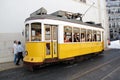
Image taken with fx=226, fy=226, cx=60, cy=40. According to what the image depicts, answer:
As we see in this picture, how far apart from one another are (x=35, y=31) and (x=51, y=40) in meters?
1.13

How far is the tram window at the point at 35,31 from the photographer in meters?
13.7

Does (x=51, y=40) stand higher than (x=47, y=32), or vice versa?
(x=47, y=32)

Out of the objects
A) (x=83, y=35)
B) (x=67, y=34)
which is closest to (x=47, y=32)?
(x=67, y=34)

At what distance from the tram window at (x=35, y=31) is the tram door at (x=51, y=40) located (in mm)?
435

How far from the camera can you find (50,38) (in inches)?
546

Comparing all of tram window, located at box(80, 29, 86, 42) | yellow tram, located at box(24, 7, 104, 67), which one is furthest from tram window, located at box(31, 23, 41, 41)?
tram window, located at box(80, 29, 86, 42)

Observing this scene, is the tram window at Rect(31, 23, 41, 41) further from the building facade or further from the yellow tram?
the building facade

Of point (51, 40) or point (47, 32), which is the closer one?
point (47, 32)

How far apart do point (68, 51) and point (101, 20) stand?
24.2 metres

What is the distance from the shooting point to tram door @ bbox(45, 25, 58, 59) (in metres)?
13.7

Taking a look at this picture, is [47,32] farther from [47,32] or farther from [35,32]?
[35,32]

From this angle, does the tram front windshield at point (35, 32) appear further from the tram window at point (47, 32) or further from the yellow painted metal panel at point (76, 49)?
the yellow painted metal panel at point (76, 49)

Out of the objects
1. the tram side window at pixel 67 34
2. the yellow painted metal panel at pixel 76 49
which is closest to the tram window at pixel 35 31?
the yellow painted metal panel at pixel 76 49

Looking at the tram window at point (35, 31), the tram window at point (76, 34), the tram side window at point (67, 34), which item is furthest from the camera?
the tram window at point (76, 34)
